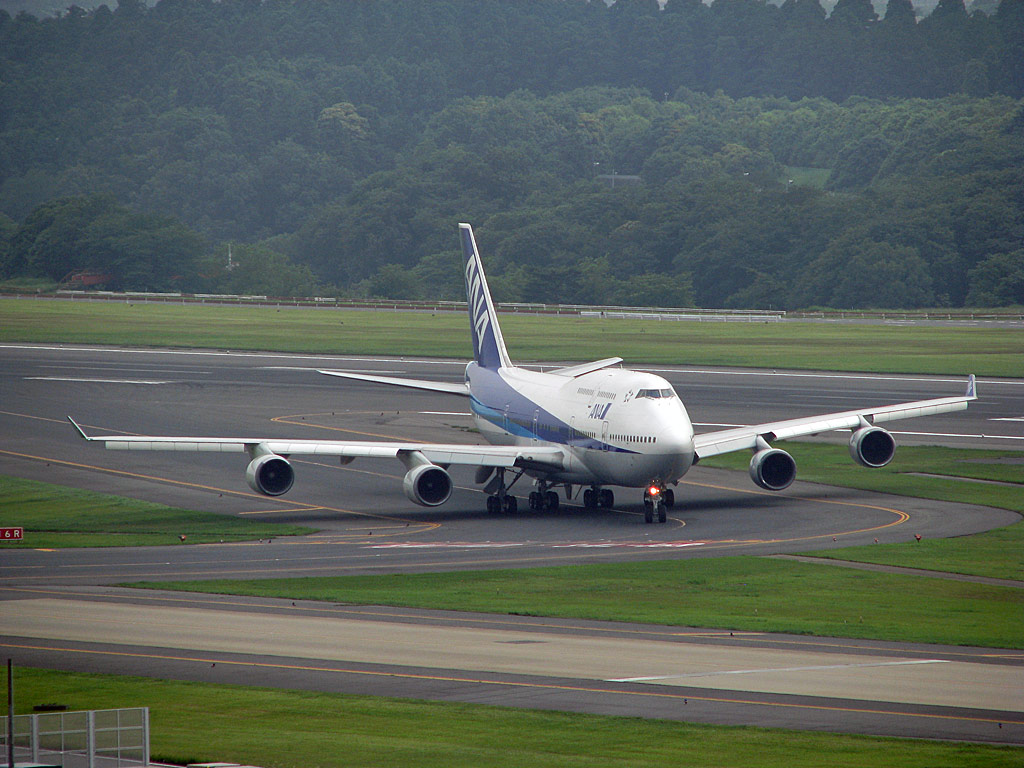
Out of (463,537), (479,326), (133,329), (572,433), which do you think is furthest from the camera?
(133,329)

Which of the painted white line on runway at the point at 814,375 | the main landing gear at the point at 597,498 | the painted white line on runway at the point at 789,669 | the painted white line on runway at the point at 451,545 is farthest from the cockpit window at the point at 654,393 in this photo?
the painted white line on runway at the point at 814,375

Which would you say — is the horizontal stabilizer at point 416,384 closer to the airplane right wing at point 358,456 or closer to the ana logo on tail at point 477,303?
the ana logo on tail at point 477,303

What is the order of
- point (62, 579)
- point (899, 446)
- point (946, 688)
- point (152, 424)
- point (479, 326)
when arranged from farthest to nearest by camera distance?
point (152, 424)
point (899, 446)
point (479, 326)
point (62, 579)
point (946, 688)

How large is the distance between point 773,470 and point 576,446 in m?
8.39

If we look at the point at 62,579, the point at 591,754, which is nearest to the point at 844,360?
the point at 62,579

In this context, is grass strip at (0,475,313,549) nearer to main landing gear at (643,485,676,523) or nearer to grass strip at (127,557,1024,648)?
grass strip at (127,557,1024,648)

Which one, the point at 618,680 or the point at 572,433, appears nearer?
the point at 618,680

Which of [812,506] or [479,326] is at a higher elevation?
[479,326]

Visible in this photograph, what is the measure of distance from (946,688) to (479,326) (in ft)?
132

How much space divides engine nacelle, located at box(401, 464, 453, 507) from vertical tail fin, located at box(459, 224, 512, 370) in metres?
12.4

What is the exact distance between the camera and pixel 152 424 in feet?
271

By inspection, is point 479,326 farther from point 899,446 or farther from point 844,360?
point 844,360

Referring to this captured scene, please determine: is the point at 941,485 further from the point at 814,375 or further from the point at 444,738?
the point at 814,375

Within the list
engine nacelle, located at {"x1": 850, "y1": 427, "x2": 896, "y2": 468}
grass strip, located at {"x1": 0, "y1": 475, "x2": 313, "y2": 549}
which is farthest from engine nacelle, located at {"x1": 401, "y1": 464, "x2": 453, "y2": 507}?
engine nacelle, located at {"x1": 850, "y1": 427, "x2": 896, "y2": 468}
